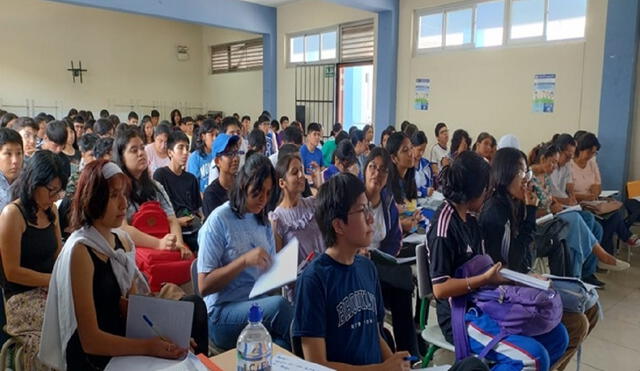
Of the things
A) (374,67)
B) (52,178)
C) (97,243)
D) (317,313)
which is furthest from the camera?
(374,67)

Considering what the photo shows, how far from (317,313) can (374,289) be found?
27 centimetres

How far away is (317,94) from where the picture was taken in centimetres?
933

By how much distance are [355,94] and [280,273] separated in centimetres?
754

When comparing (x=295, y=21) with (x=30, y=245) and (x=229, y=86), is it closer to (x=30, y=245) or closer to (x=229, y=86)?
(x=229, y=86)

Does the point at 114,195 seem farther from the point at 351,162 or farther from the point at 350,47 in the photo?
the point at 350,47

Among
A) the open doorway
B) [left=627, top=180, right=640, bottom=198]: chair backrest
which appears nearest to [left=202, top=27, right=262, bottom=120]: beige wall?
the open doorway

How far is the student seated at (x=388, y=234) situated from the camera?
243 centimetres

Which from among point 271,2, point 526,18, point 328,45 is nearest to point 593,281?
point 526,18

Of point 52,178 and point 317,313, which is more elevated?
point 52,178

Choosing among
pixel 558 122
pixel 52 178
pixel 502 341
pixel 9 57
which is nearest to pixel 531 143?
pixel 558 122

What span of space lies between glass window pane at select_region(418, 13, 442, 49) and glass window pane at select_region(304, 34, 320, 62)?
96.8 inches

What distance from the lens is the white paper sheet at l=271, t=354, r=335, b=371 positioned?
1.29 meters

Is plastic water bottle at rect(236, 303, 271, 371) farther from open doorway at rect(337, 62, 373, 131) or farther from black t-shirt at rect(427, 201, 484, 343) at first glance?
open doorway at rect(337, 62, 373, 131)

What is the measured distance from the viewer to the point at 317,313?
1.41m
